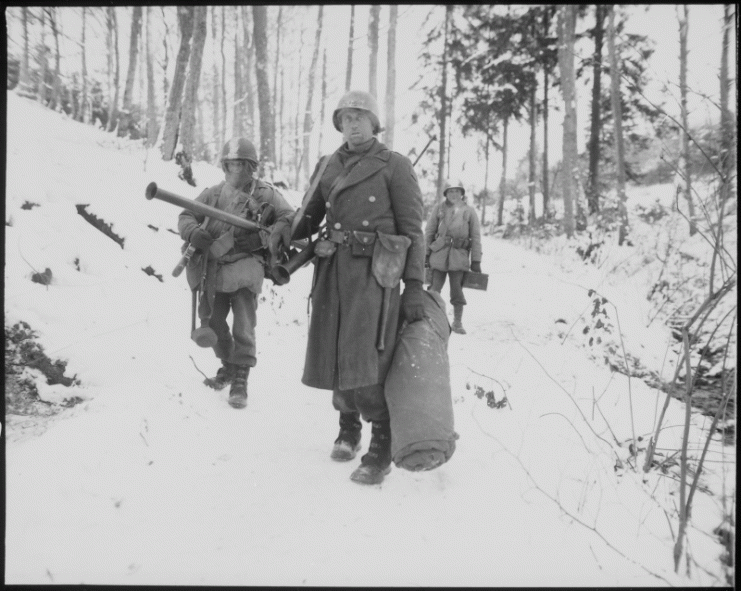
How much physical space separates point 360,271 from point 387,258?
0.55 feet

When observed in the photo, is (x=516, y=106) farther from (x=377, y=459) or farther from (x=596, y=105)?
(x=377, y=459)

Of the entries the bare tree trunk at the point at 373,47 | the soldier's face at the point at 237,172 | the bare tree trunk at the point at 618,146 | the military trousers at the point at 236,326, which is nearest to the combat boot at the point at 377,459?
the military trousers at the point at 236,326

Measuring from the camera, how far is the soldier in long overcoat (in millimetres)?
2547

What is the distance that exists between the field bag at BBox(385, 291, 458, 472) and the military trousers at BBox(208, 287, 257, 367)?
59.1 inches

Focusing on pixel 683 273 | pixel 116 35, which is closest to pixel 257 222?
pixel 683 273

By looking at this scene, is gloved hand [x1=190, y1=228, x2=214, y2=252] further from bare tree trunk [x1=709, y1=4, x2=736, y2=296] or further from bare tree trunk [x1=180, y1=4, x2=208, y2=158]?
bare tree trunk [x1=180, y1=4, x2=208, y2=158]

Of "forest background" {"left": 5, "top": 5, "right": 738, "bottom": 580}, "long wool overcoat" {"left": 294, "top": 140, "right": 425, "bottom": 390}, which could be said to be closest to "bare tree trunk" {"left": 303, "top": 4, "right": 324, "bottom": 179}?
"forest background" {"left": 5, "top": 5, "right": 738, "bottom": 580}

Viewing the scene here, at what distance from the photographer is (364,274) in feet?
8.48

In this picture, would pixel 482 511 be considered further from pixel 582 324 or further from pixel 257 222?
pixel 582 324

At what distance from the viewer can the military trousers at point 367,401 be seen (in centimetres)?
258

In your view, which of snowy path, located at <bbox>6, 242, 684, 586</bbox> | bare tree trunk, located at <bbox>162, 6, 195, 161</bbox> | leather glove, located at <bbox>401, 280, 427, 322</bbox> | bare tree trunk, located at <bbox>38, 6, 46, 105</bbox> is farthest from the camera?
bare tree trunk, located at <bbox>162, 6, 195, 161</bbox>

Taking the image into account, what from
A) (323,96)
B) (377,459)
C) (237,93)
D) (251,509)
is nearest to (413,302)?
(377,459)

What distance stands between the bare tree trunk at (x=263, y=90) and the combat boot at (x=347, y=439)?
886 cm

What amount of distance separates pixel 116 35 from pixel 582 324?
9712 millimetres
